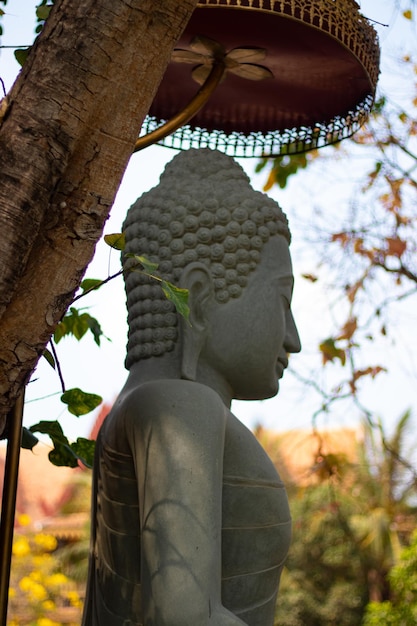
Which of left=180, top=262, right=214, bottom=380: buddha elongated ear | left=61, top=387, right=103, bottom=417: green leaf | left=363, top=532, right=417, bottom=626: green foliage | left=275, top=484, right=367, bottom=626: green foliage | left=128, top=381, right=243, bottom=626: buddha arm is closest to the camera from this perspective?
left=128, top=381, right=243, bottom=626: buddha arm

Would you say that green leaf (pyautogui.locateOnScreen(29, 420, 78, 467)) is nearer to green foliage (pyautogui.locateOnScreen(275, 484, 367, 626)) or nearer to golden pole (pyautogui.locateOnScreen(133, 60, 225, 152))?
golden pole (pyautogui.locateOnScreen(133, 60, 225, 152))

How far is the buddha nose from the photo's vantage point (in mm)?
2678

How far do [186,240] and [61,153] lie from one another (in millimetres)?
916

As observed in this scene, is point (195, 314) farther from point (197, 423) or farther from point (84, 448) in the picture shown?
point (84, 448)

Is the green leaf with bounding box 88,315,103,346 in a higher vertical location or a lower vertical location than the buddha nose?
higher

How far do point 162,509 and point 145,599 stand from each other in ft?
0.65

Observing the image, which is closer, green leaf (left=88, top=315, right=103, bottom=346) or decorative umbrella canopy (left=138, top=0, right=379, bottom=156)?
decorative umbrella canopy (left=138, top=0, right=379, bottom=156)

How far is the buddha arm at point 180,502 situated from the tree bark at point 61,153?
1.99 feet

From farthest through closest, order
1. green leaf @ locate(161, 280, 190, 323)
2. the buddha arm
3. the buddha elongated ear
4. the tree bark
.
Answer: the buddha elongated ear, the buddha arm, green leaf @ locate(161, 280, 190, 323), the tree bark

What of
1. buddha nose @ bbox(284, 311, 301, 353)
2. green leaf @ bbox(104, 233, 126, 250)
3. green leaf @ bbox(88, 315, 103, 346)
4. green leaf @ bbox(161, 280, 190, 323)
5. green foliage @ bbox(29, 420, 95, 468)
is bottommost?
green foliage @ bbox(29, 420, 95, 468)

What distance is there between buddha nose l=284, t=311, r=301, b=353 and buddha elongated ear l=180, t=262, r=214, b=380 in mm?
245

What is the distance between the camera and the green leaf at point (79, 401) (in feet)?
8.62

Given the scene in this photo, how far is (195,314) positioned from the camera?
100 inches

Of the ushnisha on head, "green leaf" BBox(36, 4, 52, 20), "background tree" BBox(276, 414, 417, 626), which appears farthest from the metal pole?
"background tree" BBox(276, 414, 417, 626)
